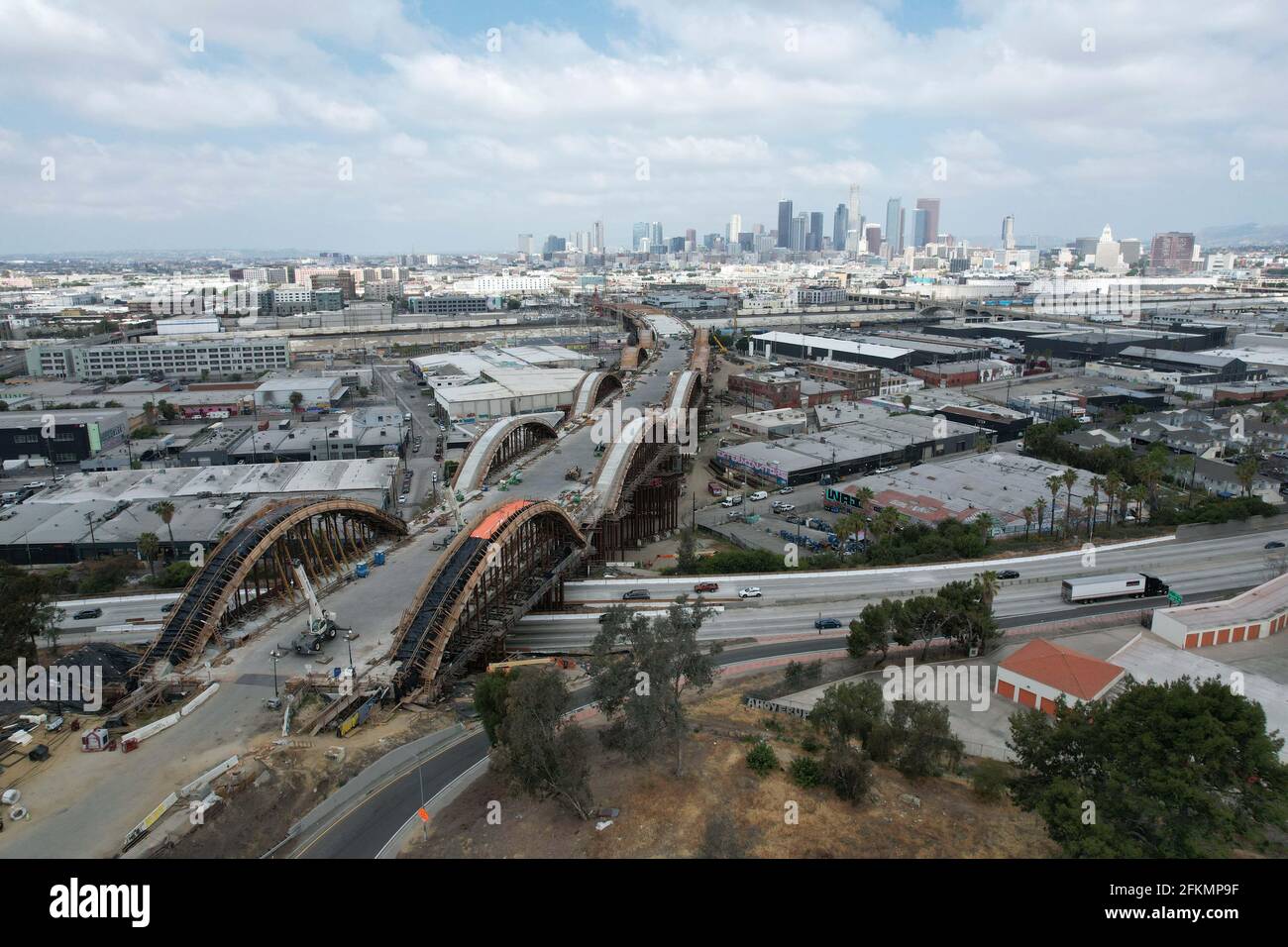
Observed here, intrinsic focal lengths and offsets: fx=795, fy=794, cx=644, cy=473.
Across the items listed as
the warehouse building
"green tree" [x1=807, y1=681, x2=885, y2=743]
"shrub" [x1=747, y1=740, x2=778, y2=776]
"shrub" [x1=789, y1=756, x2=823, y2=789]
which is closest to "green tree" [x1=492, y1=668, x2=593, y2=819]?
"shrub" [x1=747, y1=740, x2=778, y2=776]

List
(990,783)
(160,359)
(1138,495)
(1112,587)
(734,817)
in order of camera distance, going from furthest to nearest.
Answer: (160,359), (1138,495), (1112,587), (990,783), (734,817)

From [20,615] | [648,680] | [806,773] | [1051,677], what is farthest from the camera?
[20,615]

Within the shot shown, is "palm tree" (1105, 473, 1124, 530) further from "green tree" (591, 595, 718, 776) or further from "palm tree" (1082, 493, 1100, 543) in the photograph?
"green tree" (591, 595, 718, 776)

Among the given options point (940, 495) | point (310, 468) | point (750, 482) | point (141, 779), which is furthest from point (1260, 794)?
point (310, 468)

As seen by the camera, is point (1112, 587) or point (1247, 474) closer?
point (1112, 587)

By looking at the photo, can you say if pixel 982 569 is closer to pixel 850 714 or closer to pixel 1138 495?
pixel 1138 495

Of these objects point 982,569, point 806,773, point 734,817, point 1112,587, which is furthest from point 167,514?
point 1112,587

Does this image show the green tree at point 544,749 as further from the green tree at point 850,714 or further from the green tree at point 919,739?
the green tree at point 919,739

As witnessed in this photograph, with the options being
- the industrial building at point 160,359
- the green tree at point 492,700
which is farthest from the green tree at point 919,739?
the industrial building at point 160,359
